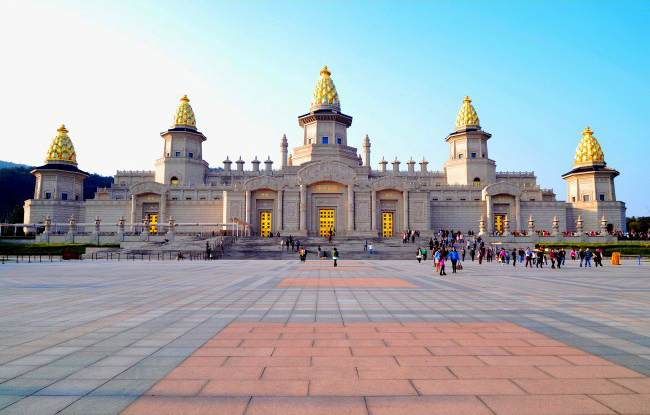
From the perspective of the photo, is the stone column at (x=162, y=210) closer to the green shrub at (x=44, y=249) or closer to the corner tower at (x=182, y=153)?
the corner tower at (x=182, y=153)

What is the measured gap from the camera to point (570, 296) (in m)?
12.5

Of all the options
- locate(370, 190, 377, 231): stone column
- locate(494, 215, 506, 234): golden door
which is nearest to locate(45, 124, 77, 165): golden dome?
locate(370, 190, 377, 231): stone column

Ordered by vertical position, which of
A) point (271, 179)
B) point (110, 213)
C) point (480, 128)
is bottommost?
point (110, 213)

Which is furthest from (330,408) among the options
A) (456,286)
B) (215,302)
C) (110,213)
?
(110,213)

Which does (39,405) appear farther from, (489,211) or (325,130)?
(325,130)

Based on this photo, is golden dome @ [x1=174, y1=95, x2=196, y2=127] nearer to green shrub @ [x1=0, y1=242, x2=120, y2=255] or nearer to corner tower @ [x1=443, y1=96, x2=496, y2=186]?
green shrub @ [x1=0, y1=242, x2=120, y2=255]

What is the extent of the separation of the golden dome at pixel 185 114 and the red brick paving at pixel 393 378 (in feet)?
203

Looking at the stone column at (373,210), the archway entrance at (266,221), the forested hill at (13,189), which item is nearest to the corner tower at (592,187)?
the stone column at (373,210)

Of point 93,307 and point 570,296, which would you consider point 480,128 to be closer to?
point 570,296

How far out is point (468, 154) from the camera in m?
63.3

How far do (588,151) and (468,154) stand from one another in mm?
17263

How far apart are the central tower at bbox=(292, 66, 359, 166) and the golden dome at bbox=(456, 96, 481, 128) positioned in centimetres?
1728

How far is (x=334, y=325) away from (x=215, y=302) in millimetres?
4218

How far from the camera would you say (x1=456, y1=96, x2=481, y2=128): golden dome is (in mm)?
64438
